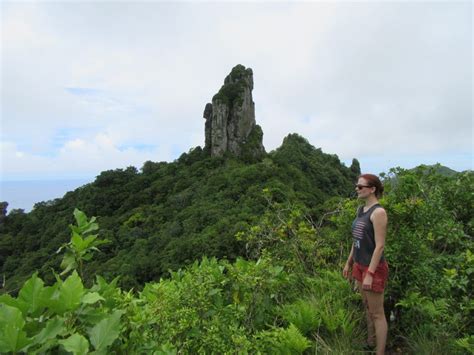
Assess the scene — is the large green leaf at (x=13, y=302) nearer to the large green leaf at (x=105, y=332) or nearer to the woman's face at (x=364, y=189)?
the large green leaf at (x=105, y=332)

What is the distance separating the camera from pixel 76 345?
4.86 ft

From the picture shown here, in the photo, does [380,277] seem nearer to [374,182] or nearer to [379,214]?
[379,214]

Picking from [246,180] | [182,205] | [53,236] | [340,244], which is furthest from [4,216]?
[340,244]

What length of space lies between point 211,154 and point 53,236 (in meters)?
22.8

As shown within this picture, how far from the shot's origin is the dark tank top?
110 inches

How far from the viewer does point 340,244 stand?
3799 millimetres

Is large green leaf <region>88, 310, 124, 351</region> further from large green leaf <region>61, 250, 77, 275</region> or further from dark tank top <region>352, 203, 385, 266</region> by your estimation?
dark tank top <region>352, 203, 385, 266</region>

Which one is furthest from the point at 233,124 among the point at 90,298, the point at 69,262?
the point at 90,298

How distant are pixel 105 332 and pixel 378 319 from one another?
2057 millimetres

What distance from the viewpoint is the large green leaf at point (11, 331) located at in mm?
1422

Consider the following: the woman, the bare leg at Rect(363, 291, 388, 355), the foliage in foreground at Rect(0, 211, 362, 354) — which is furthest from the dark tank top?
the foliage in foreground at Rect(0, 211, 362, 354)

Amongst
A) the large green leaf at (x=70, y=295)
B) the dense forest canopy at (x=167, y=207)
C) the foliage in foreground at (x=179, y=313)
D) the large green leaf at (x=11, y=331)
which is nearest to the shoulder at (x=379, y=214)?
the foliage in foreground at (x=179, y=313)

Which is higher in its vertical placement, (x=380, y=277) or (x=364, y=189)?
(x=364, y=189)

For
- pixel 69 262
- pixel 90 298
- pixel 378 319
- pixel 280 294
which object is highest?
pixel 69 262
